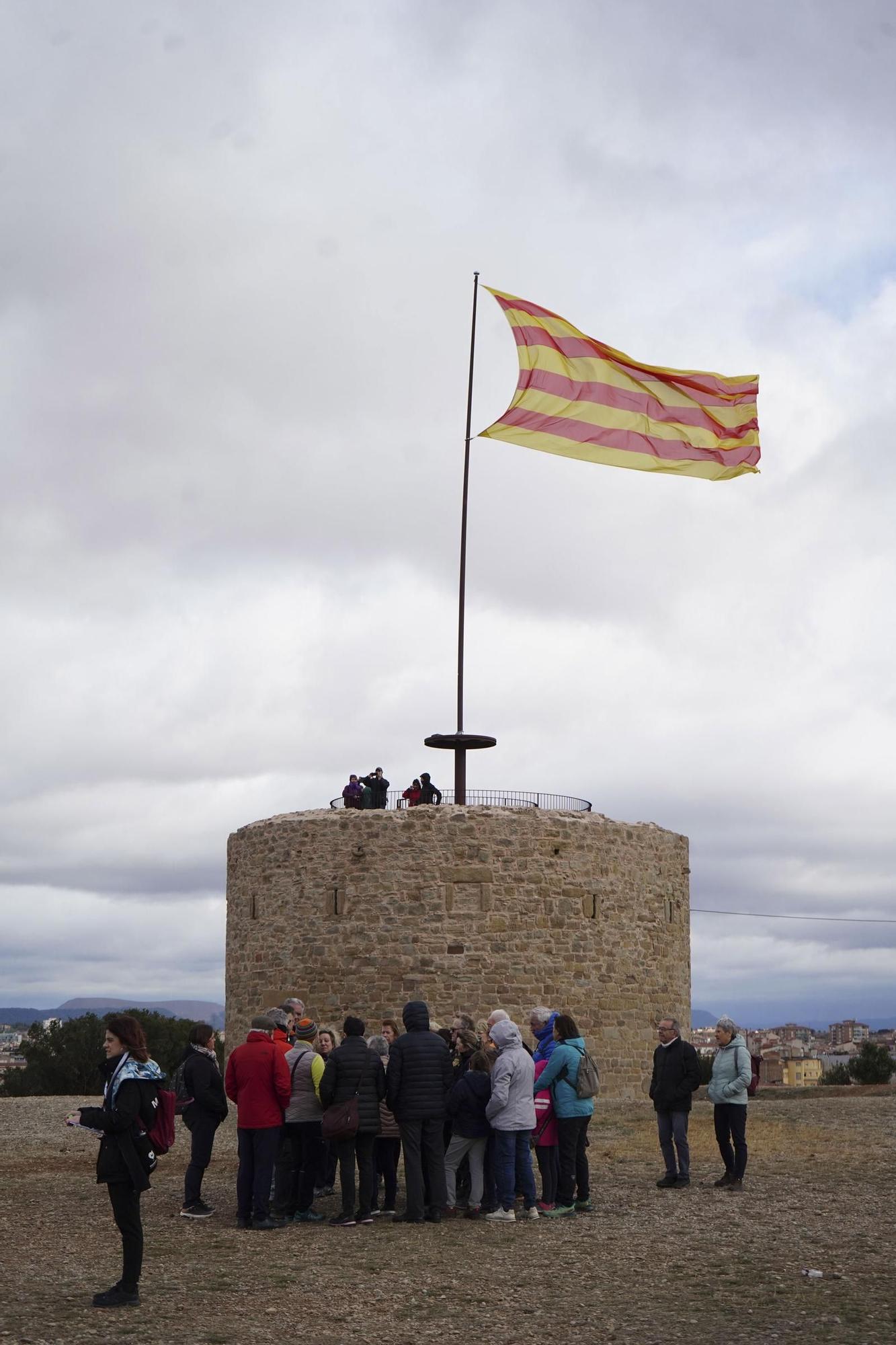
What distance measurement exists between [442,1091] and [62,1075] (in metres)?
22.9

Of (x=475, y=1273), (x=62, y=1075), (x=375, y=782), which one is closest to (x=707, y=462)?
(x=375, y=782)

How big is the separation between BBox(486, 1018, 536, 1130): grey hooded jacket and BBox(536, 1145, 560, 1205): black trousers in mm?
369

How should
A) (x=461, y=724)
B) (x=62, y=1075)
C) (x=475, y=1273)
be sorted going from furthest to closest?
(x=62, y=1075) → (x=461, y=724) → (x=475, y=1273)

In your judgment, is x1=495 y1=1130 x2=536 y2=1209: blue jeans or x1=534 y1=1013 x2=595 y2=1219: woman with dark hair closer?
x1=495 y1=1130 x2=536 y2=1209: blue jeans

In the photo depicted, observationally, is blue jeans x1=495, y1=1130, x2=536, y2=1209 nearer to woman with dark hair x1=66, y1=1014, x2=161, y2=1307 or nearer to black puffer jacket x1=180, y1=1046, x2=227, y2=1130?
black puffer jacket x1=180, y1=1046, x2=227, y2=1130

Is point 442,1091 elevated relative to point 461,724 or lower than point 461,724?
lower

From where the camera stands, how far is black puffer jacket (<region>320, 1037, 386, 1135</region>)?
974cm

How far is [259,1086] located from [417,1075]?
109 cm

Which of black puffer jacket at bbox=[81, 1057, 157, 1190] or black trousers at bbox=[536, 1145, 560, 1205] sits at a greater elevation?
black puffer jacket at bbox=[81, 1057, 157, 1190]

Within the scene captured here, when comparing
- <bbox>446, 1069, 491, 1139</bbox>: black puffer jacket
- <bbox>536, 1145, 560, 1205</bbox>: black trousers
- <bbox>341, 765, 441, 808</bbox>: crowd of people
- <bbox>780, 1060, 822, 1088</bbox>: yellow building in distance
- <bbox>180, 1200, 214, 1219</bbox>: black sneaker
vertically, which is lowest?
<bbox>780, 1060, 822, 1088</bbox>: yellow building in distance

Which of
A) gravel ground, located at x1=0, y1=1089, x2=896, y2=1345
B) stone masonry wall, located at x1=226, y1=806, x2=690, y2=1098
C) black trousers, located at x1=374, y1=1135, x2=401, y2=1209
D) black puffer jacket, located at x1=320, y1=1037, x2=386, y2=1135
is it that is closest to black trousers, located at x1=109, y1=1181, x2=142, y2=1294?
gravel ground, located at x1=0, y1=1089, x2=896, y2=1345

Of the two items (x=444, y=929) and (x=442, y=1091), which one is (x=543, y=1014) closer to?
(x=442, y=1091)

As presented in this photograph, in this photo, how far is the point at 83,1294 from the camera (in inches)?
295

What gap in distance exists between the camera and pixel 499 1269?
8.20 metres
